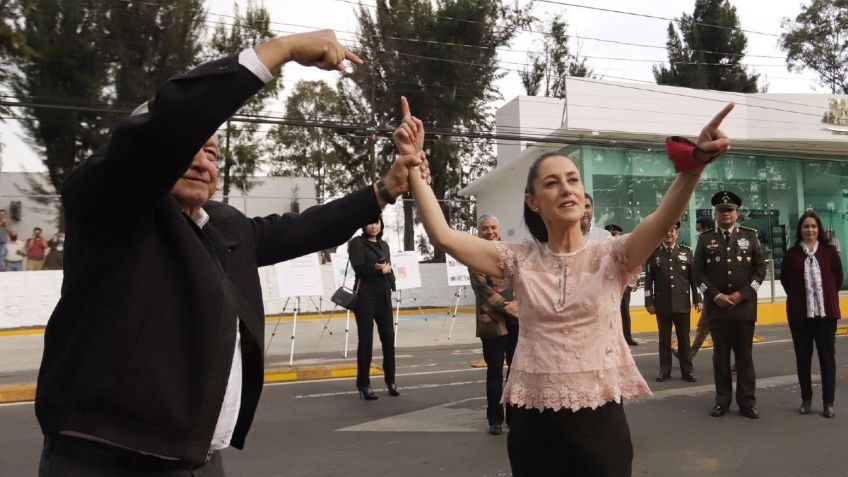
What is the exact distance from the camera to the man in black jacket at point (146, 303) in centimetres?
162

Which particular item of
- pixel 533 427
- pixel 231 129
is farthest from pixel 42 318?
pixel 533 427

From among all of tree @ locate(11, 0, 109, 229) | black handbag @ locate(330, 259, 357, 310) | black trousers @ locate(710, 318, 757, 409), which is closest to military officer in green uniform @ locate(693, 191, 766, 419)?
black trousers @ locate(710, 318, 757, 409)

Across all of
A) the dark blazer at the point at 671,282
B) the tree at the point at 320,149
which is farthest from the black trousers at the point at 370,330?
the tree at the point at 320,149

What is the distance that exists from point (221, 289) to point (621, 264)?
1613 millimetres

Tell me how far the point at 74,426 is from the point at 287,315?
18.8 m

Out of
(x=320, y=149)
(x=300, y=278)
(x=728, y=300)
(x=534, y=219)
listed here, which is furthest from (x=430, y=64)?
(x=534, y=219)

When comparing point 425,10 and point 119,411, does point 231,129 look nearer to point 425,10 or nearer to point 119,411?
point 425,10

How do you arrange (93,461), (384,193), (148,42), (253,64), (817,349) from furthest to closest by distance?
(148,42) < (817,349) < (384,193) < (93,461) < (253,64)

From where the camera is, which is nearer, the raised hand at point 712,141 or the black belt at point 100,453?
the black belt at point 100,453

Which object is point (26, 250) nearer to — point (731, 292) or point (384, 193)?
point (731, 292)

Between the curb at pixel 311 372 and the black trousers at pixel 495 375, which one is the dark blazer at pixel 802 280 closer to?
the black trousers at pixel 495 375

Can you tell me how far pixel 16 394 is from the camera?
9.02m

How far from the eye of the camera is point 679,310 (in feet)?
31.8

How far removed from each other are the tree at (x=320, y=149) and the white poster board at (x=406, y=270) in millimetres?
16780
